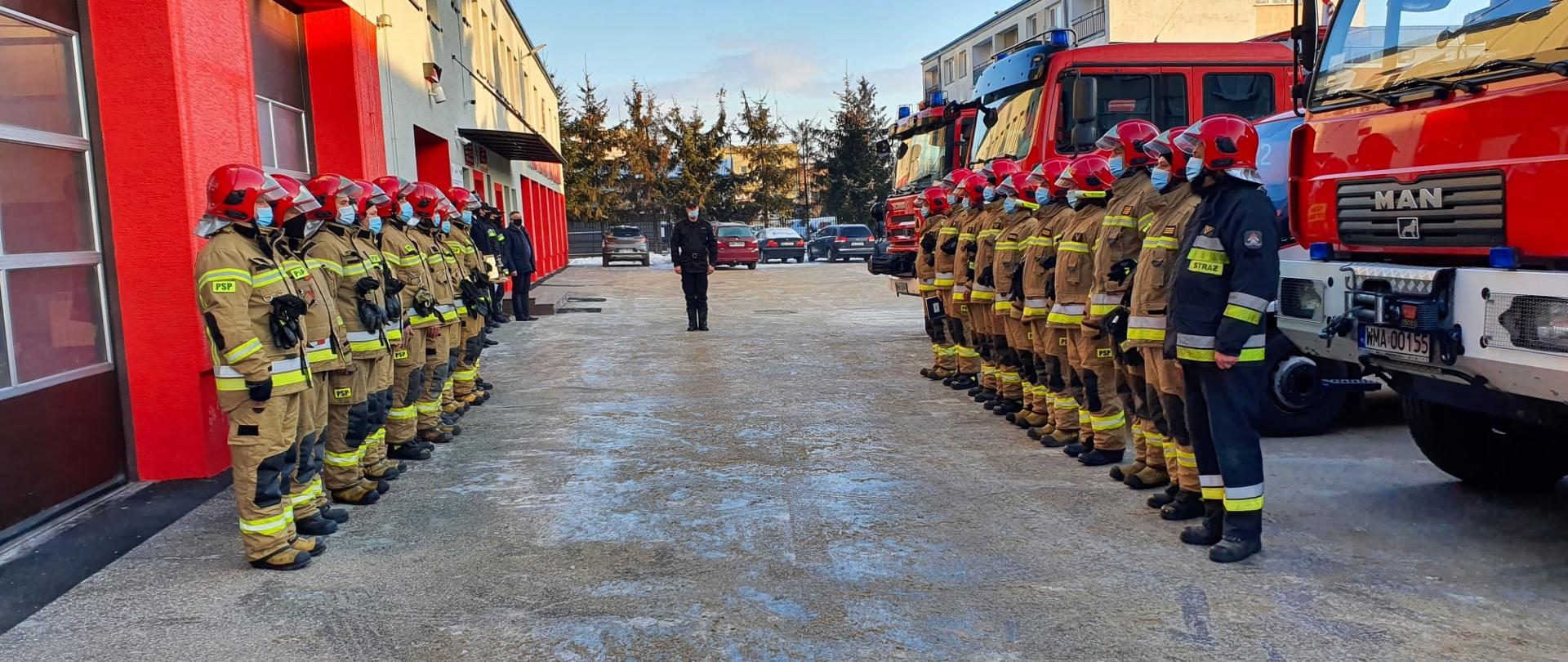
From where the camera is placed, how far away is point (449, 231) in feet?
28.8

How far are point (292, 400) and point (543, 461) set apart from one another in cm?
216

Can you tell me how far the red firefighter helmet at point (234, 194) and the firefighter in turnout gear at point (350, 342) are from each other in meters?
0.90

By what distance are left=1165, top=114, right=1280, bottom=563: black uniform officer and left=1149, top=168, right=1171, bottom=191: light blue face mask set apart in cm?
Answer: 27

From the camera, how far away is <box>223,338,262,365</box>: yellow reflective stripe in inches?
179

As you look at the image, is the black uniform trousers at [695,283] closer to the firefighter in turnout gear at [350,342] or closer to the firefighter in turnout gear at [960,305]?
the firefighter in turnout gear at [960,305]

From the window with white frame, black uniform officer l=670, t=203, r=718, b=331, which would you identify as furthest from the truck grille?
black uniform officer l=670, t=203, r=718, b=331

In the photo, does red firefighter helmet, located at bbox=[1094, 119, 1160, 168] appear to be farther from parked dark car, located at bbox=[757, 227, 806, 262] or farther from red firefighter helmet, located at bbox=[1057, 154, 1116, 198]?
parked dark car, located at bbox=[757, 227, 806, 262]

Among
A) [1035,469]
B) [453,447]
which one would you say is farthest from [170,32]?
[1035,469]

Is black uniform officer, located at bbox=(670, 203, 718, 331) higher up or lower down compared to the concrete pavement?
higher up

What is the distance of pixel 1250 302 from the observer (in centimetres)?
451

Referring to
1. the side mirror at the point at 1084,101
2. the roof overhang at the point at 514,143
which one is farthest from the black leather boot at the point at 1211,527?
the roof overhang at the point at 514,143

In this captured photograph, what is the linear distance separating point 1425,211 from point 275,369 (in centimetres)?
524

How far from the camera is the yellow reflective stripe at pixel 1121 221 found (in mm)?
5785

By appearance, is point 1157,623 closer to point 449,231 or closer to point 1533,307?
point 1533,307
